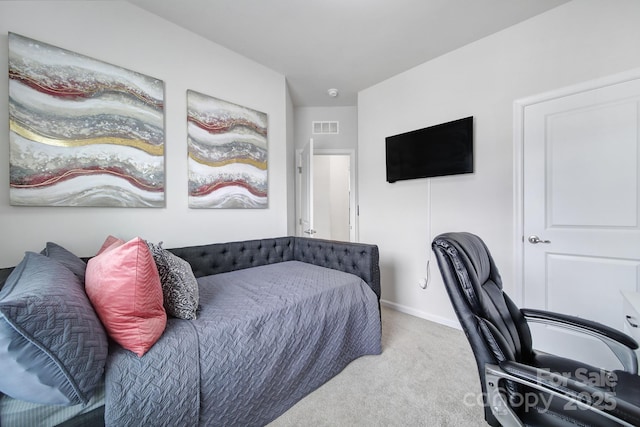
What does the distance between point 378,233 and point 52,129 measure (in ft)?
9.91

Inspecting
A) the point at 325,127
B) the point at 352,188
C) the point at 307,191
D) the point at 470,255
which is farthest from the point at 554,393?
the point at 325,127

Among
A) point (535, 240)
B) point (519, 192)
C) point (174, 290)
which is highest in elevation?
point (519, 192)

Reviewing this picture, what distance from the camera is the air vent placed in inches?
149

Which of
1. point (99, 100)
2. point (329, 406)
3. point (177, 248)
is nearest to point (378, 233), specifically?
point (329, 406)

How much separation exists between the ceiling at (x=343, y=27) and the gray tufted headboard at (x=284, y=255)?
1.91m

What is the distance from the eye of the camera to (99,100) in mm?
1667

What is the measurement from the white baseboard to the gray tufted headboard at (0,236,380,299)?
40.7 inches

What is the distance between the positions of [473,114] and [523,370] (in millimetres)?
2290

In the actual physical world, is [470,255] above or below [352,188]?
below

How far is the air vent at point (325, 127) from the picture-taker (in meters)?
3.79

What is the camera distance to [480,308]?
0.98 m

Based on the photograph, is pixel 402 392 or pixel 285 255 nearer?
pixel 402 392

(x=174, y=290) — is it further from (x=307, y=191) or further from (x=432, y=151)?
(x=432, y=151)

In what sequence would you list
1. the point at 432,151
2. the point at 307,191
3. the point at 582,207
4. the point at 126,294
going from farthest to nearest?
the point at 307,191
the point at 432,151
the point at 582,207
the point at 126,294
